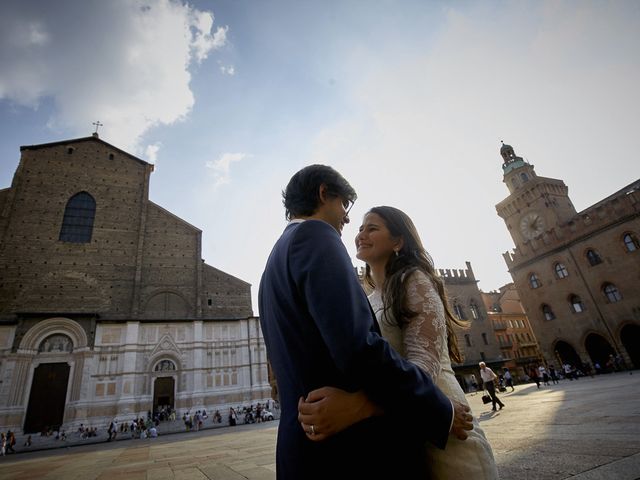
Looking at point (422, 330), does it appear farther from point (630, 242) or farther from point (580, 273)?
point (580, 273)

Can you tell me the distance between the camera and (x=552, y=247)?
26.1 metres

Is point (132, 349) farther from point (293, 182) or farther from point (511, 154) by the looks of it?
point (511, 154)

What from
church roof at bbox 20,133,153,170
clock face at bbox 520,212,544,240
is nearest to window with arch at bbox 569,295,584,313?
clock face at bbox 520,212,544,240

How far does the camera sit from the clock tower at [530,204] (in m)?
29.9

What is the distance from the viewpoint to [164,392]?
22.2 meters

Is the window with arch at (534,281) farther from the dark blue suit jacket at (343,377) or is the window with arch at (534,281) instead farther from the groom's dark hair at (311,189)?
the dark blue suit jacket at (343,377)

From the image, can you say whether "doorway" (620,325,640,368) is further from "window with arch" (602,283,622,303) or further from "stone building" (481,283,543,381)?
"stone building" (481,283,543,381)

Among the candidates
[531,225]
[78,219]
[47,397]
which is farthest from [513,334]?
[78,219]

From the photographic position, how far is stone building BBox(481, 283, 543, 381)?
36.4 metres

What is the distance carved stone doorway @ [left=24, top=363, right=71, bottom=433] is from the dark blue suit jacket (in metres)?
26.3

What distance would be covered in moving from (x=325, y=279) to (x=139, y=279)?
2789cm

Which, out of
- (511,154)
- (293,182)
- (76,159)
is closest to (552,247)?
(511,154)

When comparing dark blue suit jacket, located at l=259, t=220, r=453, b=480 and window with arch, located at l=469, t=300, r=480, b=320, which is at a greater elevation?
window with arch, located at l=469, t=300, r=480, b=320

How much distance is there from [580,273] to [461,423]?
29914 millimetres
